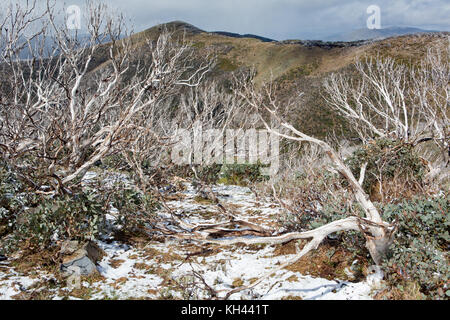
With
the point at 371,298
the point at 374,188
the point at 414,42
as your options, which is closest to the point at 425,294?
the point at 371,298

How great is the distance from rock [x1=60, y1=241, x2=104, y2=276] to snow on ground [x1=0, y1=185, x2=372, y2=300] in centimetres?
17

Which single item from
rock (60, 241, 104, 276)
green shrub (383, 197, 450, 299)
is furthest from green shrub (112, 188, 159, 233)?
green shrub (383, 197, 450, 299)

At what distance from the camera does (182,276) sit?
12.3 feet

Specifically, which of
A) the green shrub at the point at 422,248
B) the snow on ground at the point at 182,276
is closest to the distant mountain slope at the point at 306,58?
the green shrub at the point at 422,248

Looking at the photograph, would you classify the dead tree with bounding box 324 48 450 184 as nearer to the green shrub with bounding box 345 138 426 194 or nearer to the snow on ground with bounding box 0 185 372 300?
the green shrub with bounding box 345 138 426 194

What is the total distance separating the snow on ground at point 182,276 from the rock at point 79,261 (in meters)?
0.17

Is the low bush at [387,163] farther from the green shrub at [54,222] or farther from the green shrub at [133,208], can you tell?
the green shrub at [54,222]

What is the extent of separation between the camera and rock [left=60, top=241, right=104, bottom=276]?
383 cm

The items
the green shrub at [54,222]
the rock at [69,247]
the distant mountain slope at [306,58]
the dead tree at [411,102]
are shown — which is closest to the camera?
the rock at [69,247]

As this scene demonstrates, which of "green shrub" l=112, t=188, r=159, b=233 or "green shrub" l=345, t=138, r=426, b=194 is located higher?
"green shrub" l=345, t=138, r=426, b=194

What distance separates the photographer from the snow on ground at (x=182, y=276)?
3459 mm

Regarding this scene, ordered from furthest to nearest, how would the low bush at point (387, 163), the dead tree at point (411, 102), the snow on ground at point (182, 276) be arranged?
the dead tree at point (411, 102)
the low bush at point (387, 163)
the snow on ground at point (182, 276)
